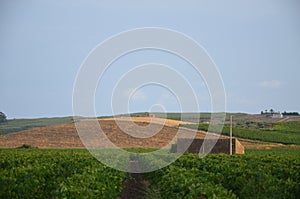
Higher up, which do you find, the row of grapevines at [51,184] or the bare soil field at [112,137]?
the bare soil field at [112,137]

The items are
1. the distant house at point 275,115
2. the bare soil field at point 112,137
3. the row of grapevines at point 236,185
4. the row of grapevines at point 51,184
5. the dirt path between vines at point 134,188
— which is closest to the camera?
the row of grapevines at point 236,185

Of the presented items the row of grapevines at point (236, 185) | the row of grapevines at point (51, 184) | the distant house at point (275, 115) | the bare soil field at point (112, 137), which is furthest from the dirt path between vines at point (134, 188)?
the distant house at point (275, 115)

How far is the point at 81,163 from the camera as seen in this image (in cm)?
3053

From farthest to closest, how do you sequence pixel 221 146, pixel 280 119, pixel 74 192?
pixel 280 119
pixel 221 146
pixel 74 192

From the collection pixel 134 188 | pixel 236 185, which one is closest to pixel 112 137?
pixel 134 188

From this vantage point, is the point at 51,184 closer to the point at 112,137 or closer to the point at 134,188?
the point at 134,188

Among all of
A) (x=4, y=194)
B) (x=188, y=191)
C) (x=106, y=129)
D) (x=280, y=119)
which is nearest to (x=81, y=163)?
(x=4, y=194)

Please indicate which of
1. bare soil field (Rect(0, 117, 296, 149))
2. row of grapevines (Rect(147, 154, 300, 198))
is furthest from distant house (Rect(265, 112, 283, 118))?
row of grapevines (Rect(147, 154, 300, 198))

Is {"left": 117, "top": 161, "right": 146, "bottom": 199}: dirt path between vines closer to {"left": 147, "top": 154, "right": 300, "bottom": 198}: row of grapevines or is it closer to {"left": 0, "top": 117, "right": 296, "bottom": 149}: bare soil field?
{"left": 147, "top": 154, "right": 300, "bottom": 198}: row of grapevines

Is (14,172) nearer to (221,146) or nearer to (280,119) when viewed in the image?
(221,146)

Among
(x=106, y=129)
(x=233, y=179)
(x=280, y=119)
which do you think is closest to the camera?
(x=233, y=179)

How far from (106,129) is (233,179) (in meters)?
58.1

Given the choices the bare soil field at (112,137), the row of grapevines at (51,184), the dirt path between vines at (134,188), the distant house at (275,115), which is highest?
the distant house at (275,115)

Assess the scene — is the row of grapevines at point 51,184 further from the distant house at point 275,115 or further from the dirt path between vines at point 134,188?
the distant house at point 275,115
